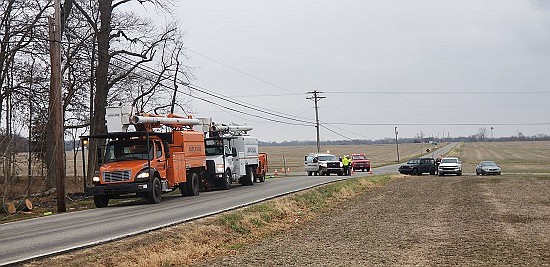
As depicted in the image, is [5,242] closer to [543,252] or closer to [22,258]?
[22,258]

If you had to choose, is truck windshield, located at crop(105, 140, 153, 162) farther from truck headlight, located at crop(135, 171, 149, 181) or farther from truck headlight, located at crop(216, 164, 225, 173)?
truck headlight, located at crop(216, 164, 225, 173)

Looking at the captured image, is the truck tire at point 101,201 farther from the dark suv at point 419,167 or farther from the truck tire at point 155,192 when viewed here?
the dark suv at point 419,167

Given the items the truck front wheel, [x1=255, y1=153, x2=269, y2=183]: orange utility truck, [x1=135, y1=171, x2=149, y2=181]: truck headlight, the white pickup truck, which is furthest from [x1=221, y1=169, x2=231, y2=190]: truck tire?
the white pickup truck

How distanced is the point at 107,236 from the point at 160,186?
404 inches

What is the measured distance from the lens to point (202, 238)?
50.5 ft

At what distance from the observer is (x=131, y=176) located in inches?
939

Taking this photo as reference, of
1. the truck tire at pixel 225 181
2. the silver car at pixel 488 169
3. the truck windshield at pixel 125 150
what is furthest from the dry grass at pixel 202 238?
the silver car at pixel 488 169

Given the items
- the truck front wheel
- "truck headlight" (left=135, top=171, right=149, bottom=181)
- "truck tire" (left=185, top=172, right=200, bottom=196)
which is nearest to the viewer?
"truck headlight" (left=135, top=171, right=149, bottom=181)

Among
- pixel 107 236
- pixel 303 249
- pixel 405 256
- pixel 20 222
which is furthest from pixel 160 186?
pixel 405 256

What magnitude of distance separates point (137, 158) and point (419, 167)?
35890mm

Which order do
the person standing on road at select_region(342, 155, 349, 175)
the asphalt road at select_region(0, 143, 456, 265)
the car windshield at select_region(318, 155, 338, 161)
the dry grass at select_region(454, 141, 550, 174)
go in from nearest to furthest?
the asphalt road at select_region(0, 143, 456, 265)
the person standing on road at select_region(342, 155, 349, 175)
the car windshield at select_region(318, 155, 338, 161)
the dry grass at select_region(454, 141, 550, 174)

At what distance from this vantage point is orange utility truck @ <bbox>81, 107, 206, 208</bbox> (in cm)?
2392

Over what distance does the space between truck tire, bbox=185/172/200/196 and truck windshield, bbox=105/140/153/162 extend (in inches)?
171

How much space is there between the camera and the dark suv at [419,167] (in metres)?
55.7
